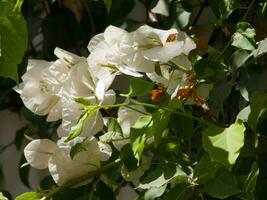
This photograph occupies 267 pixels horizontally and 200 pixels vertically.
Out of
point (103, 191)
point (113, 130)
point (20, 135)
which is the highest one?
point (113, 130)

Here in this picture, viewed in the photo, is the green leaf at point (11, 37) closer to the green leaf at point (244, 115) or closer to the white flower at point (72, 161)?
the white flower at point (72, 161)

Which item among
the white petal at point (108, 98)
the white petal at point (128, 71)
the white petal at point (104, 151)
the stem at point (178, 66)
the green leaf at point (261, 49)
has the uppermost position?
the green leaf at point (261, 49)

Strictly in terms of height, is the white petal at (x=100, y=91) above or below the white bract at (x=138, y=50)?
below

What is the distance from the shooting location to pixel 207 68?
0.59 meters

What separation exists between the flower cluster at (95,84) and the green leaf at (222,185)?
0.09 m

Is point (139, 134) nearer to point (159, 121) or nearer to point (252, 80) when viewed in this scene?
point (159, 121)

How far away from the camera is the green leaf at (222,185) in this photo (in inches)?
20.8

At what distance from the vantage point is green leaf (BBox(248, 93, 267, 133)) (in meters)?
0.54

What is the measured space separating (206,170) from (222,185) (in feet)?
0.07

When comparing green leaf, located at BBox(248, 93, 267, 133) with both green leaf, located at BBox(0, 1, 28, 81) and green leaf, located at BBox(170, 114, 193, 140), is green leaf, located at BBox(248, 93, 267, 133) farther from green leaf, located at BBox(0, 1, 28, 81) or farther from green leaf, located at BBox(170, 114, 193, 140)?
green leaf, located at BBox(0, 1, 28, 81)

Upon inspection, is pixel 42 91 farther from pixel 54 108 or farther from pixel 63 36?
pixel 63 36

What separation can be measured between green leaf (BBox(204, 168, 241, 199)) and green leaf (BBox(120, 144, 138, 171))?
0.25 feet

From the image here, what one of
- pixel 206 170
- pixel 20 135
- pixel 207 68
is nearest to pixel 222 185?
pixel 206 170

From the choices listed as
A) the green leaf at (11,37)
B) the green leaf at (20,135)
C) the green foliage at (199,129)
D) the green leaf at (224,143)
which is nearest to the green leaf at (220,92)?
the green foliage at (199,129)
